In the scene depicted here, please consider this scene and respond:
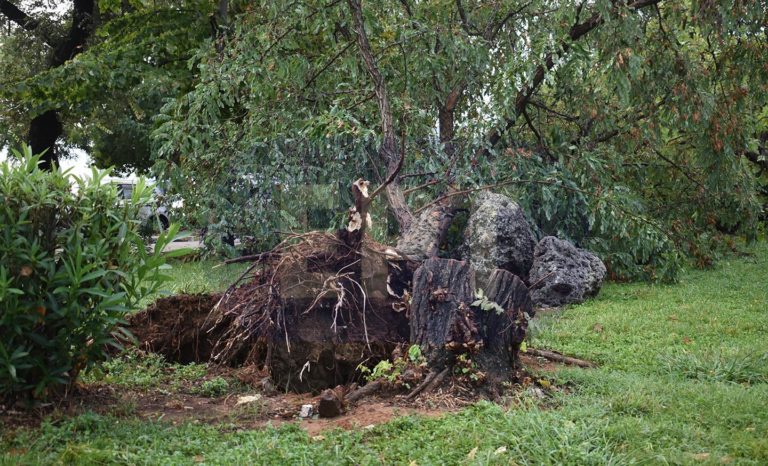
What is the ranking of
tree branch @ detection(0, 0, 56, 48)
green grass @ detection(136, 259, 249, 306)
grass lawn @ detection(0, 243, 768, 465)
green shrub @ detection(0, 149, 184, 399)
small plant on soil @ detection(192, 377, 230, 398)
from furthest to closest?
tree branch @ detection(0, 0, 56, 48), green grass @ detection(136, 259, 249, 306), small plant on soil @ detection(192, 377, 230, 398), green shrub @ detection(0, 149, 184, 399), grass lawn @ detection(0, 243, 768, 465)

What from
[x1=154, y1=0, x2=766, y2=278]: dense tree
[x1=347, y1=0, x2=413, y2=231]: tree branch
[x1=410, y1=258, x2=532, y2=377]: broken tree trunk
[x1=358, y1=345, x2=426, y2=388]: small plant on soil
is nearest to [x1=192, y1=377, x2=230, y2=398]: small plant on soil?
[x1=358, y1=345, x2=426, y2=388]: small plant on soil

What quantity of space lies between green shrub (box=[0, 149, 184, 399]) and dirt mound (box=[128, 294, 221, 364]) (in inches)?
76.3

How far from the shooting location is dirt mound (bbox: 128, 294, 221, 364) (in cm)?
693

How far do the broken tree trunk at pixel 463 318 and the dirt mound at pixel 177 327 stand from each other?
Answer: 7.70 feet

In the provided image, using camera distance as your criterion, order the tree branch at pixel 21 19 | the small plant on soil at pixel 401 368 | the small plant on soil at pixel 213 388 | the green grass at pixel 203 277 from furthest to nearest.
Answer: the tree branch at pixel 21 19 < the green grass at pixel 203 277 < the small plant on soil at pixel 213 388 < the small plant on soil at pixel 401 368

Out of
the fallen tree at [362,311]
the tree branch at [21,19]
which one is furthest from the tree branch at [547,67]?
the tree branch at [21,19]

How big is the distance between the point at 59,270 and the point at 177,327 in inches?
95.6

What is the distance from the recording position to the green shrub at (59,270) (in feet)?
14.7

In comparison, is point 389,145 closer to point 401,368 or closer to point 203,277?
point 401,368

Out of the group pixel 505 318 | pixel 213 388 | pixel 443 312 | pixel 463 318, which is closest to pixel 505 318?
pixel 505 318

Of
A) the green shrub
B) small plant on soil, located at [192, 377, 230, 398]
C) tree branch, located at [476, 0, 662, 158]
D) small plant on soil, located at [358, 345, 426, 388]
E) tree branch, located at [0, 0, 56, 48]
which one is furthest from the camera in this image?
tree branch, located at [0, 0, 56, 48]

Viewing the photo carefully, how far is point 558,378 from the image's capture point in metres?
5.51

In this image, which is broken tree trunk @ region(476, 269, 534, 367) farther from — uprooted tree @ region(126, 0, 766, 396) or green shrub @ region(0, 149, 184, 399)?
uprooted tree @ region(126, 0, 766, 396)

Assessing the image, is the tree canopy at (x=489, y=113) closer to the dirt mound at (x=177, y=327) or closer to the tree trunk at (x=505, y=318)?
the dirt mound at (x=177, y=327)
